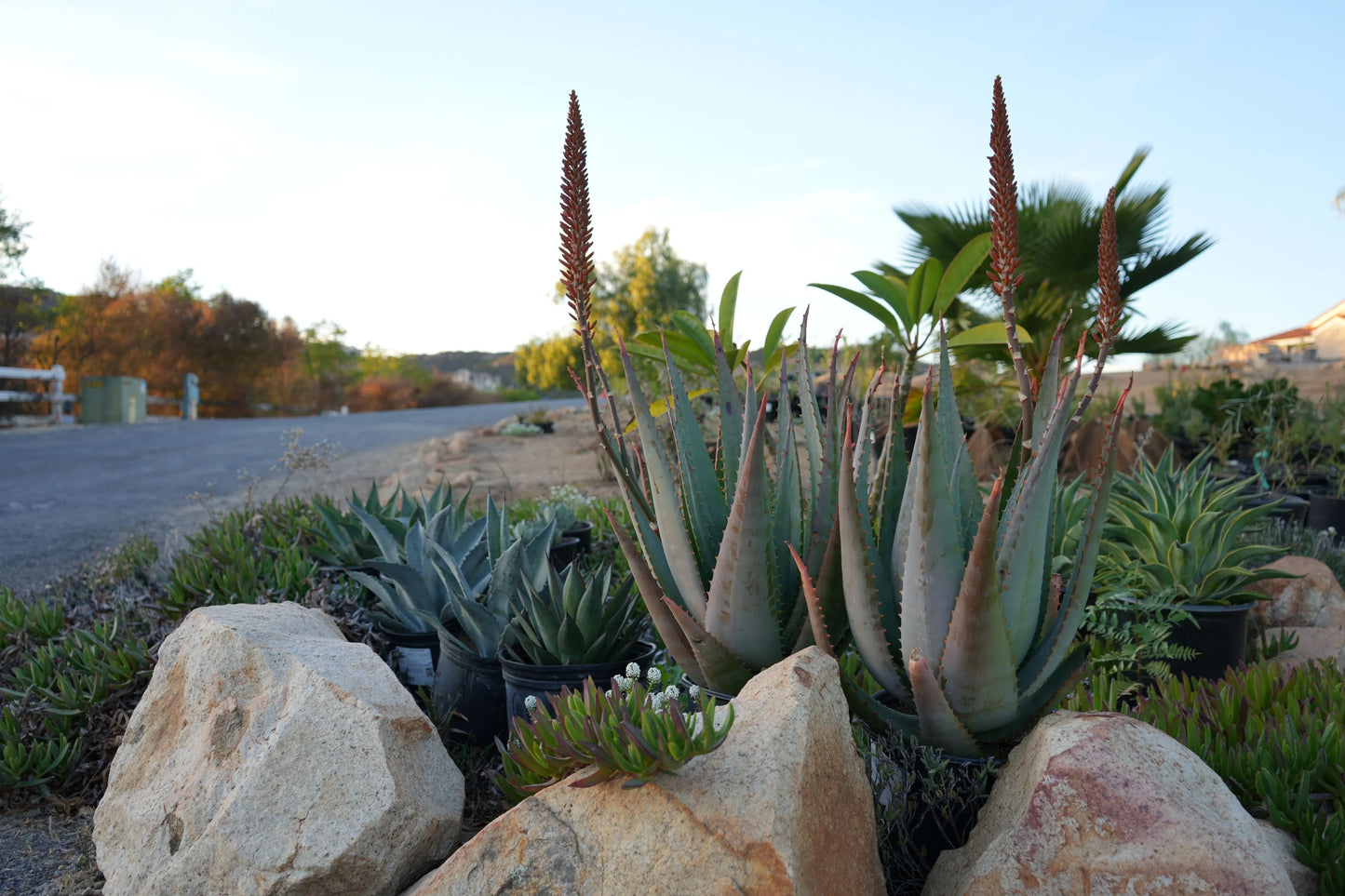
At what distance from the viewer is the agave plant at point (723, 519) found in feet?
6.20

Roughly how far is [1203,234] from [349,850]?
8513 mm

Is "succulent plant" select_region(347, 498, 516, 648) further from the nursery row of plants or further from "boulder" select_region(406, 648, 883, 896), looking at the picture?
"boulder" select_region(406, 648, 883, 896)

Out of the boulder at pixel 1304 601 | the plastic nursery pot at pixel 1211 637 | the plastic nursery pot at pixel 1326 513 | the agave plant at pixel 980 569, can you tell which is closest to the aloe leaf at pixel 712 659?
the agave plant at pixel 980 569

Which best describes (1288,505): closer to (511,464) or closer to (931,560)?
(931,560)

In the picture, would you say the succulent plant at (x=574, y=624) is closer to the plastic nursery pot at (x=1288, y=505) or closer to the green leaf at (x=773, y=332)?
the green leaf at (x=773, y=332)

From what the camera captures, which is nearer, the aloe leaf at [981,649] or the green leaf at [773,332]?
the aloe leaf at [981,649]

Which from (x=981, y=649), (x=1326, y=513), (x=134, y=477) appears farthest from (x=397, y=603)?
(x=134, y=477)

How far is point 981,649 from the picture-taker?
168 cm

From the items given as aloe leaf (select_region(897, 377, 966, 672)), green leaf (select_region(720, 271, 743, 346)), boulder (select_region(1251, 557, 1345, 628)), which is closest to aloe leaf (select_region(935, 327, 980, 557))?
aloe leaf (select_region(897, 377, 966, 672))

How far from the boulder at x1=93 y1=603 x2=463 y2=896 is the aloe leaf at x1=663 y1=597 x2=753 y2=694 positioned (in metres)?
0.71

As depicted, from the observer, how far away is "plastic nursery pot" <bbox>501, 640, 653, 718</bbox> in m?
2.54

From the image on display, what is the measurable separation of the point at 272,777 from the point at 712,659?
1025mm

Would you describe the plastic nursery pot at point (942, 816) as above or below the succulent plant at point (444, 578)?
below

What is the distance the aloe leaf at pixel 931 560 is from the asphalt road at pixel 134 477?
4.14 metres
